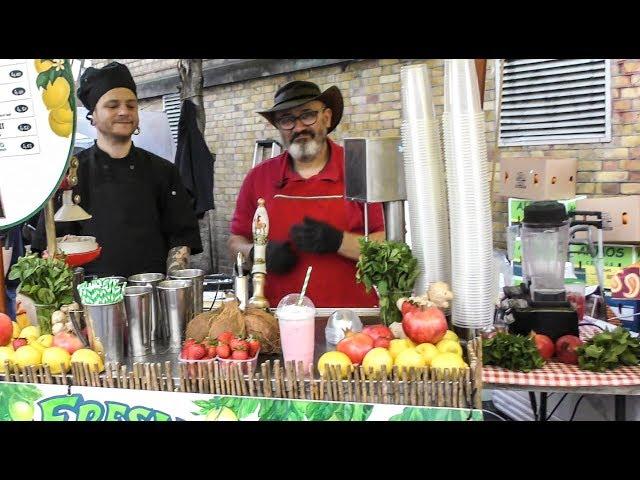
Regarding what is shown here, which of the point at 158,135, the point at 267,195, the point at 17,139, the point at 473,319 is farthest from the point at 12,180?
the point at 158,135

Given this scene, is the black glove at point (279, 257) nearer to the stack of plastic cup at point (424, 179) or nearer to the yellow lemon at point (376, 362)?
the stack of plastic cup at point (424, 179)

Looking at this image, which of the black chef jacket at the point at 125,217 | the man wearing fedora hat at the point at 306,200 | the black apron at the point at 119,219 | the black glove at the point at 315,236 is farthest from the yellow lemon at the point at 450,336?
the black apron at the point at 119,219

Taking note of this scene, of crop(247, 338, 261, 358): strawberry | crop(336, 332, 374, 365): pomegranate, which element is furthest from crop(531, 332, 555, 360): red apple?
crop(247, 338, 261, 358): strawberry

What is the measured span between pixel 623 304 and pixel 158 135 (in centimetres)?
410

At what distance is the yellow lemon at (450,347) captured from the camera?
237 centimetres

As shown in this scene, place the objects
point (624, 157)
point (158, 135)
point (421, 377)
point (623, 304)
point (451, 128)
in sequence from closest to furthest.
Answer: point (421, 377)
point (451, 128)
point (623, 304)
point (624, 157)
point (158, 135)

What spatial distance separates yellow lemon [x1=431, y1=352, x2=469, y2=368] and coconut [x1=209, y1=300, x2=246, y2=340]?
0.74 metres

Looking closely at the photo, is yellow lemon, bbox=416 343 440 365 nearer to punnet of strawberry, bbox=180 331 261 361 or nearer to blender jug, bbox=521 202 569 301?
punnet of strawberry, bbox=180 331 261 361

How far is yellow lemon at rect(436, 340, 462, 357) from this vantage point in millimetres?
2369

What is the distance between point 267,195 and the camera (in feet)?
14.1

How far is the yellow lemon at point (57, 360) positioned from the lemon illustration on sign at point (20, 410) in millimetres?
151

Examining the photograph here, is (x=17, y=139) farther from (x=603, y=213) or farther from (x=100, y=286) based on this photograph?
(x=603, y=213)

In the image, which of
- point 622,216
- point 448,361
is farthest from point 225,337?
point 622,216

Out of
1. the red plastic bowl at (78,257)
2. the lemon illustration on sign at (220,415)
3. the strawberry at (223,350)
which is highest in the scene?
the red plastic bowl at (78,257)
